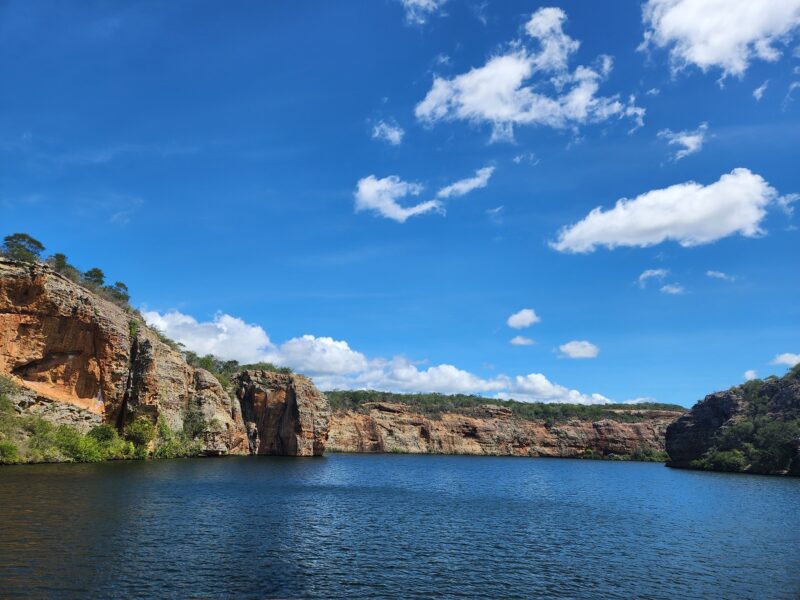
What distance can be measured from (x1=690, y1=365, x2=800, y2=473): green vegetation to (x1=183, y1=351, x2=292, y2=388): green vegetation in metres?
94.1

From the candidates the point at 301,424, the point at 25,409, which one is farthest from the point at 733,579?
the point at 301,424

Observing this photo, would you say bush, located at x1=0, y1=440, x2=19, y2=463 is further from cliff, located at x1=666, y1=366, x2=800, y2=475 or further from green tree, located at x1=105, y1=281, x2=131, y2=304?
cliff, located at x1=666, y1=366, x2=800, y2=475

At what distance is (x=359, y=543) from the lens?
31.3m

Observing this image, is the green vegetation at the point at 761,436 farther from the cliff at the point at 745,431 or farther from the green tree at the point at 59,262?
the green tree at the point at 59,262

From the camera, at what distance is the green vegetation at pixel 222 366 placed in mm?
118500

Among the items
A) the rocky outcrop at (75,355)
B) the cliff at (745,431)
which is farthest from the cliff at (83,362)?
the cliff at (745,431)

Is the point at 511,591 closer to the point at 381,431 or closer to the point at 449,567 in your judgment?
the point at 449,567

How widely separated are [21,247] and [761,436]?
5074 inches

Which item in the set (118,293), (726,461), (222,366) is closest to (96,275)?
(118,293)

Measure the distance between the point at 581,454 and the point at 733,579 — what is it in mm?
172821

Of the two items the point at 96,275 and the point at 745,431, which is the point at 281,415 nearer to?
the point at 96,275

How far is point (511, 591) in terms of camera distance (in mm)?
23297

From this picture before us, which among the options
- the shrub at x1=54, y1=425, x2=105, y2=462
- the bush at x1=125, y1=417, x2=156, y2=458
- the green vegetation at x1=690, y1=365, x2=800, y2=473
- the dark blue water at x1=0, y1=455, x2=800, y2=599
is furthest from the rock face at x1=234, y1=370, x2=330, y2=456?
the green vegetation at x1=690, y1=365, x2=800, y2=473

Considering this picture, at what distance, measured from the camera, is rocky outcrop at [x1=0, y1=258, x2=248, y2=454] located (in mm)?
64625
